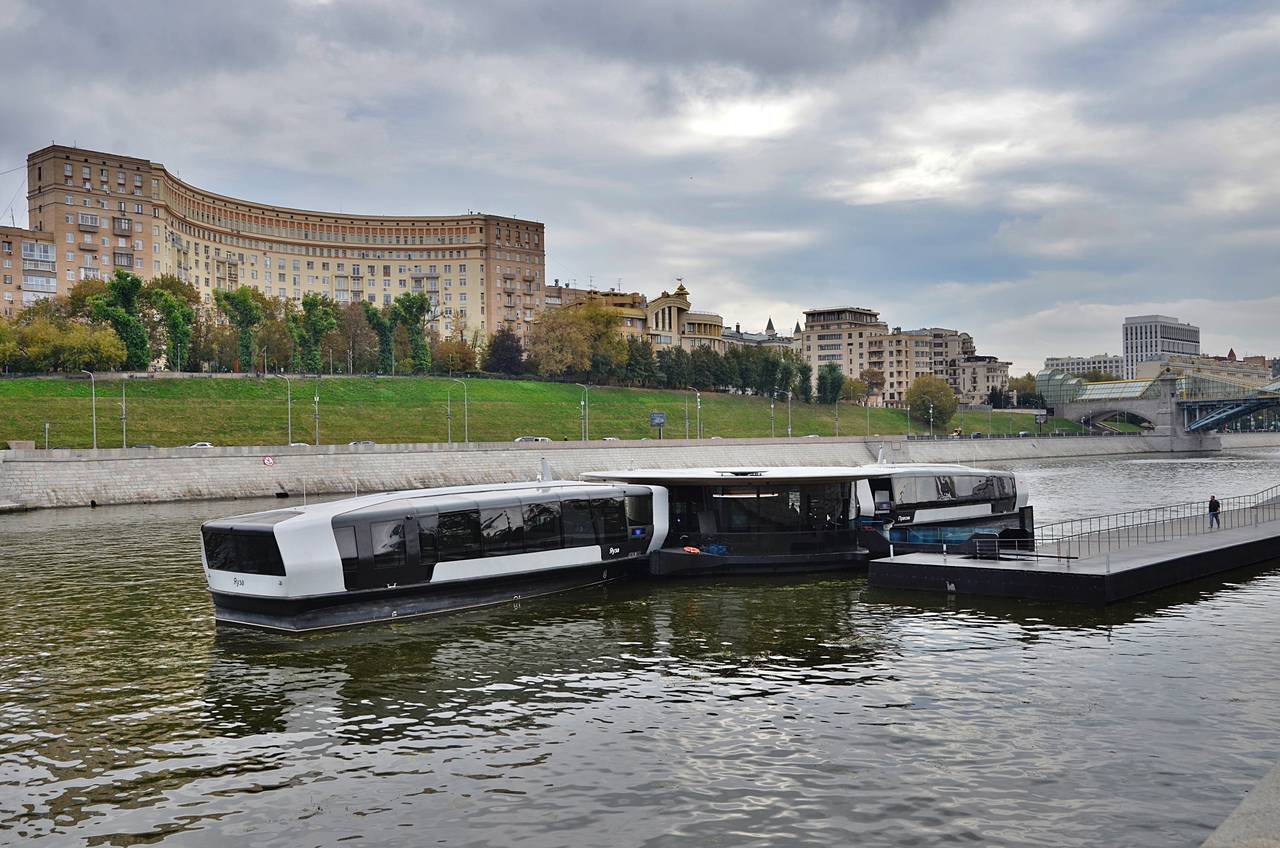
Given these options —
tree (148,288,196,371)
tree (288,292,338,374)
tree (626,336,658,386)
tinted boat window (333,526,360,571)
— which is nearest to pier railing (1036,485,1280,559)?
tinted boat window (333,526,360,571)

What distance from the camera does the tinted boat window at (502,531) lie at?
31844 mm

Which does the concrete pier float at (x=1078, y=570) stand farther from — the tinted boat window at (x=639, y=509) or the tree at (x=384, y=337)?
the tree at (x=384, y=337)

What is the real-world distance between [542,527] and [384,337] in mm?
125907

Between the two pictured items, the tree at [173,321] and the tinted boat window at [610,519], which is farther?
the tree at [173,321]

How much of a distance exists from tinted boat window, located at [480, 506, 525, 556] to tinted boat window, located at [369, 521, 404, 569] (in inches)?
114

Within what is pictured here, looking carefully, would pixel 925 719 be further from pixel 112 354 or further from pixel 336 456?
pixel 112 354

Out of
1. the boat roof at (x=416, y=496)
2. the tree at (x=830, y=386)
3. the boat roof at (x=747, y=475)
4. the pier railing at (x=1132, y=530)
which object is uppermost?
the tree at (x=830, y=386)

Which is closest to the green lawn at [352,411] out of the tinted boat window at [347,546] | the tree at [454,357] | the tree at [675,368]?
the tree at [675,368]

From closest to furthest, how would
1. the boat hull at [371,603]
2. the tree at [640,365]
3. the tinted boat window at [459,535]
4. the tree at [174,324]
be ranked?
1. the boat hull at [371,603]
2. the tinted boat window at [459,535]
3. the tree at [174,324]
4. the tree at [640,365]

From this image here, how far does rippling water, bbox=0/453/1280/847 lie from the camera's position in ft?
49.6

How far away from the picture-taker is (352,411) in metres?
121

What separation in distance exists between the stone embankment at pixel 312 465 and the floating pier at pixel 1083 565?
40.3 m

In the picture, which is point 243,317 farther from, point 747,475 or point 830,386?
point 747,475

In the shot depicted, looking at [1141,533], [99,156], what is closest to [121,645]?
[1141,533]
